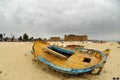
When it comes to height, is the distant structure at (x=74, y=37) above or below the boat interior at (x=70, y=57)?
above

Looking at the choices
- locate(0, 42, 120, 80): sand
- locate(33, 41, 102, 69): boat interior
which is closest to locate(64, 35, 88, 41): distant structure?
locate(0, 42, 120, 80): sand

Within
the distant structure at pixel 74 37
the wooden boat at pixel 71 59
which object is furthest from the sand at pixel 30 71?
the distant structure at pixel 74 37

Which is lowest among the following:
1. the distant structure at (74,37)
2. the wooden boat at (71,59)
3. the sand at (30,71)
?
the sand at (30,71)

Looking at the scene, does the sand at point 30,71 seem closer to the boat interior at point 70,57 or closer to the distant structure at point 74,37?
the boat interior at point 70,57

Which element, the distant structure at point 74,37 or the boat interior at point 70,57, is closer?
the boat interior at point 70,57

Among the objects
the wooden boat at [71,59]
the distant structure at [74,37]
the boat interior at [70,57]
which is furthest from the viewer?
the distant structure at [74,37]

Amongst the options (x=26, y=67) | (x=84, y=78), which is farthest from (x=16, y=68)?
(x=84, y=78)

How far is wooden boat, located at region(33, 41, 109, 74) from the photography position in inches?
398

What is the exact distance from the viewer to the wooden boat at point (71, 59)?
10.1m

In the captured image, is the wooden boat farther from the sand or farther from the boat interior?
the sand

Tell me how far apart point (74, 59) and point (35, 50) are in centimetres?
248

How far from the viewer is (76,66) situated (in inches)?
410

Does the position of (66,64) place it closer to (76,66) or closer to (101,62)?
(76,66)

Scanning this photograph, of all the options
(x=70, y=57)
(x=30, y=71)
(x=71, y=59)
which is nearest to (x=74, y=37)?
(x=70, y=57)
